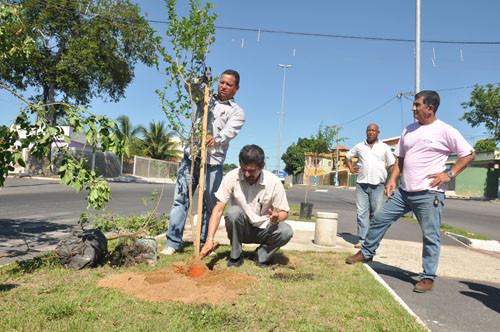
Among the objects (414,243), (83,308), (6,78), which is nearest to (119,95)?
(6,78)

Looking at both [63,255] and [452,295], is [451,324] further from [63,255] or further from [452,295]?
[63,255]

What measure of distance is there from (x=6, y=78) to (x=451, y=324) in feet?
83.2

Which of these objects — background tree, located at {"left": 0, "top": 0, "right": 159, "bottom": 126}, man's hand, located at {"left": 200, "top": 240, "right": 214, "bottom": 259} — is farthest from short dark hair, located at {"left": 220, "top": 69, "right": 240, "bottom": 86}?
background tree, located at {"left": 0, "top": 0, "right": 159, "bottom": 126}

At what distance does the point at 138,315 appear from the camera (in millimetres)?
2455

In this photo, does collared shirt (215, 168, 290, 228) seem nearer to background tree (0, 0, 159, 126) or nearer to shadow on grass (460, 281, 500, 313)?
shadow on grass (460, 281, 500, 313)

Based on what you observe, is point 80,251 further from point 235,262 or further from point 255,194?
point 255,194

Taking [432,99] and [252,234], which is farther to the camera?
[252,234]

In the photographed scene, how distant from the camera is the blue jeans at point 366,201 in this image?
5.82 metres

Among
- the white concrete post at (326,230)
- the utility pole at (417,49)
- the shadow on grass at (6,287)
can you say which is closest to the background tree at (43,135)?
the shadow on grass at (6,287)

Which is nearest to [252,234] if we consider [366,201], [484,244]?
[366,201]

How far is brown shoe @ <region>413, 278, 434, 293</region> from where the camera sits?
12.0ft

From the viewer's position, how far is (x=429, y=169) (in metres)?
3.75

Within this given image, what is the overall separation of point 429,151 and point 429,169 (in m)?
0.18

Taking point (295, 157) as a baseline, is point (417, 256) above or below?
below
